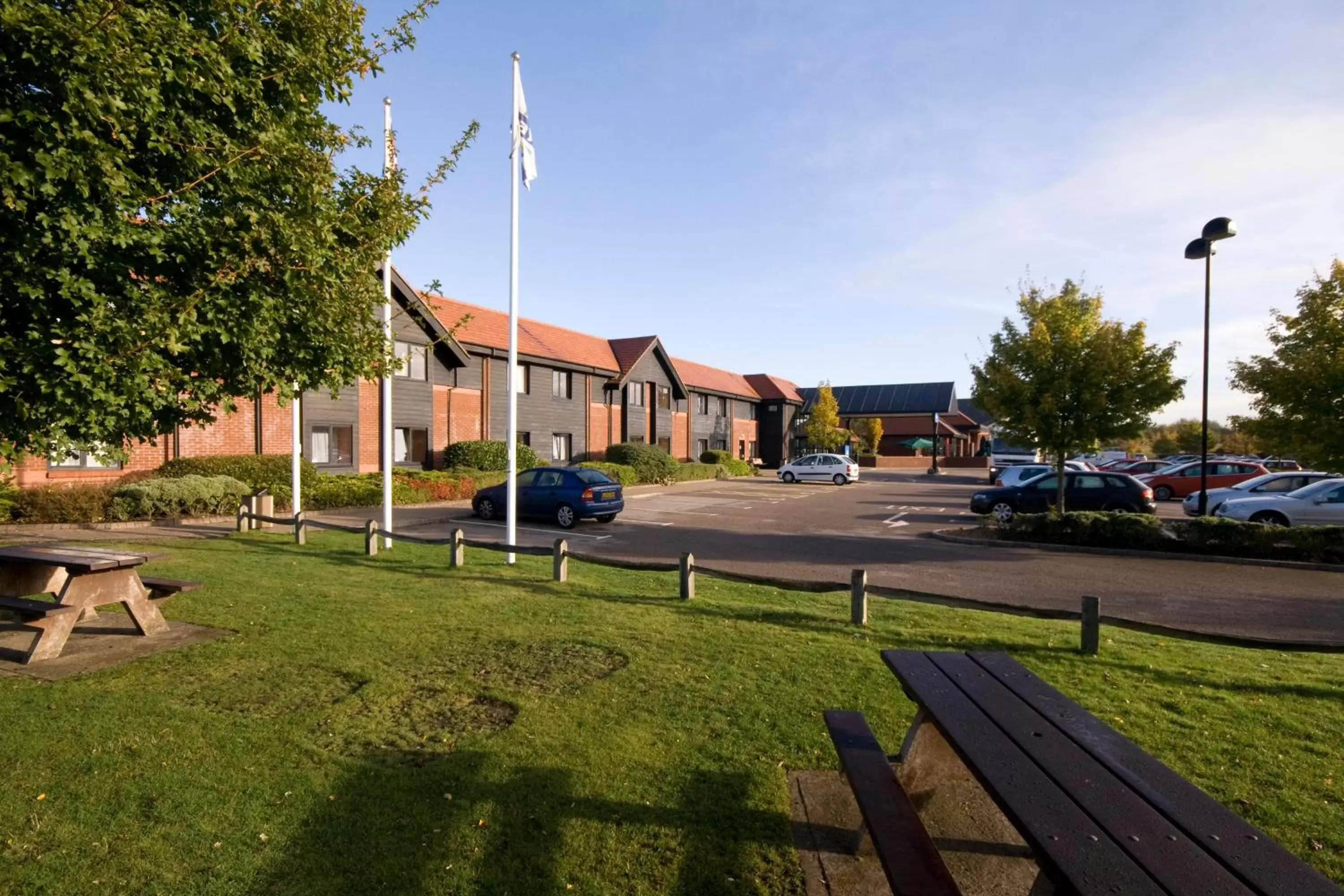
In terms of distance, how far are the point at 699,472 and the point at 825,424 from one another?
1786 cm

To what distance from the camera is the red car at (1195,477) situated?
2650cm

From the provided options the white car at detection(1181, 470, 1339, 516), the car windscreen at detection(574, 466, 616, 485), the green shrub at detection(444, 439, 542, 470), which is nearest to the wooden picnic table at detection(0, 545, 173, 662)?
the car windscreen at detection(574, 466, 616, 485)

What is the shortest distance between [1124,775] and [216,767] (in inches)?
172

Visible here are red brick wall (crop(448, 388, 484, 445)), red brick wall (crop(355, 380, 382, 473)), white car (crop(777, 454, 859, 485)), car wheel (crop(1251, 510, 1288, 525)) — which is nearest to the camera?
car wheel (crop(1251, 510, 1288, 525))

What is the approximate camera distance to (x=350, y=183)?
670 cm

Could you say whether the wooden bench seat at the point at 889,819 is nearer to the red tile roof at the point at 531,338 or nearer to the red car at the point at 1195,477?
the red tile roof at the point at 531,338

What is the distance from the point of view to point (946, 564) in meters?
13.2

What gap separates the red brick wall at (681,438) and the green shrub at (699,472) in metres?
2.59

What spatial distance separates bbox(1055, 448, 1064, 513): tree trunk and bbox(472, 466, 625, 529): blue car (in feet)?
34.3

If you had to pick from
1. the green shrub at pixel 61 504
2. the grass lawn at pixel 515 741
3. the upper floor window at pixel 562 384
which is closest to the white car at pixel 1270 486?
the grass lawn at pixel 515 741

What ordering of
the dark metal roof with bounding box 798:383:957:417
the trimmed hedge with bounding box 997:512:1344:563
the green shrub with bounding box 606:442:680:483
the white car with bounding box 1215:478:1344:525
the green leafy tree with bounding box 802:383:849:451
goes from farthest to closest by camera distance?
the dark metal roof with bounding box 798:383:957:417, the green leafy tree with bounding box 802:383:849:451, the green shrub with bounding box 606:442:680:483, the white car with bounding box 1215:478:1344:525, the trimmed hedge with bounding box 997:512:1344:563

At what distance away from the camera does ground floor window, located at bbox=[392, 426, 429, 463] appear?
2686cm

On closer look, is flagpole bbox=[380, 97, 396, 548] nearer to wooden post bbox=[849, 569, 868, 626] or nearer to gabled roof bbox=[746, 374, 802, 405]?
wooden post bbox=[849, 569, 868, 626]

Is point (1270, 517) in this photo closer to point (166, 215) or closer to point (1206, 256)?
point (1206, 256)
